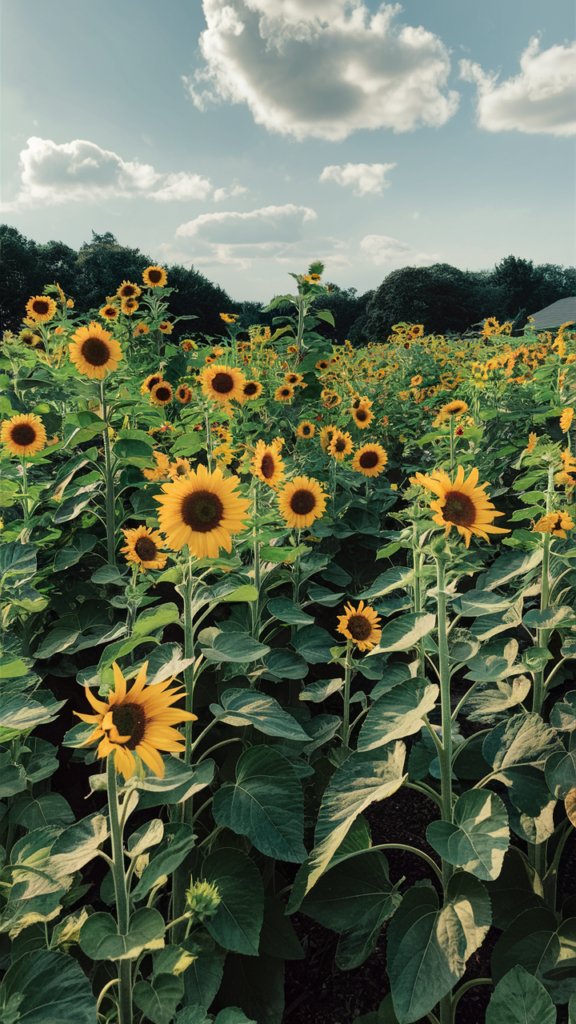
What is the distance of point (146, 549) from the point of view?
198 cm

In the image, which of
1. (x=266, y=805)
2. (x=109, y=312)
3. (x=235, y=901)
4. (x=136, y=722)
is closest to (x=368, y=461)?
(x=266, y=805)

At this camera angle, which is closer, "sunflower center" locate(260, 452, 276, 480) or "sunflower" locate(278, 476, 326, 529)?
"sunflower center" locate(260, 452, 276, 480)

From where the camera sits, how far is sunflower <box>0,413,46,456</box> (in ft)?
8.20

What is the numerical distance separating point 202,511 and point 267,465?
2.81 ft

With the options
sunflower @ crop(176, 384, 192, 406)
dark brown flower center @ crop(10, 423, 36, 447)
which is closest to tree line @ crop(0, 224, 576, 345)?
sunflower @ crop(176, 384, 192, 406)

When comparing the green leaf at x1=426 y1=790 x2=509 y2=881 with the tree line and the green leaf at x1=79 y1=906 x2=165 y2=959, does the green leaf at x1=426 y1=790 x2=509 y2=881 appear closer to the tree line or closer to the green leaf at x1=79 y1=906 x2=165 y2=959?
the green leaf at x1=79 y1=906 x2=165 y2=959

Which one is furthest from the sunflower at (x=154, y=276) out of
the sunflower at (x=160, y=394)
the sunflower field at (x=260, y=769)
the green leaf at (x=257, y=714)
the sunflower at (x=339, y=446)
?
the green leaf at (x=257, y=714)

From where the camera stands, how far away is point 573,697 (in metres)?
1.42

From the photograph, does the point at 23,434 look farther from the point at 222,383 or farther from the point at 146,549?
the point at 222,383

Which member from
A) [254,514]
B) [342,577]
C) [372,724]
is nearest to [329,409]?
[342,577]

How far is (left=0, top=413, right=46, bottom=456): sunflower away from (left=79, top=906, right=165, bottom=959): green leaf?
189cm

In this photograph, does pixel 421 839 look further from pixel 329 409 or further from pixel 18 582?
pixel 329 409

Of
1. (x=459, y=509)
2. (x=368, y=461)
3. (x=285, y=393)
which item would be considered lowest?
(x=368, y=461)

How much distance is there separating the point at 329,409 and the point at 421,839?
10.8 feet
